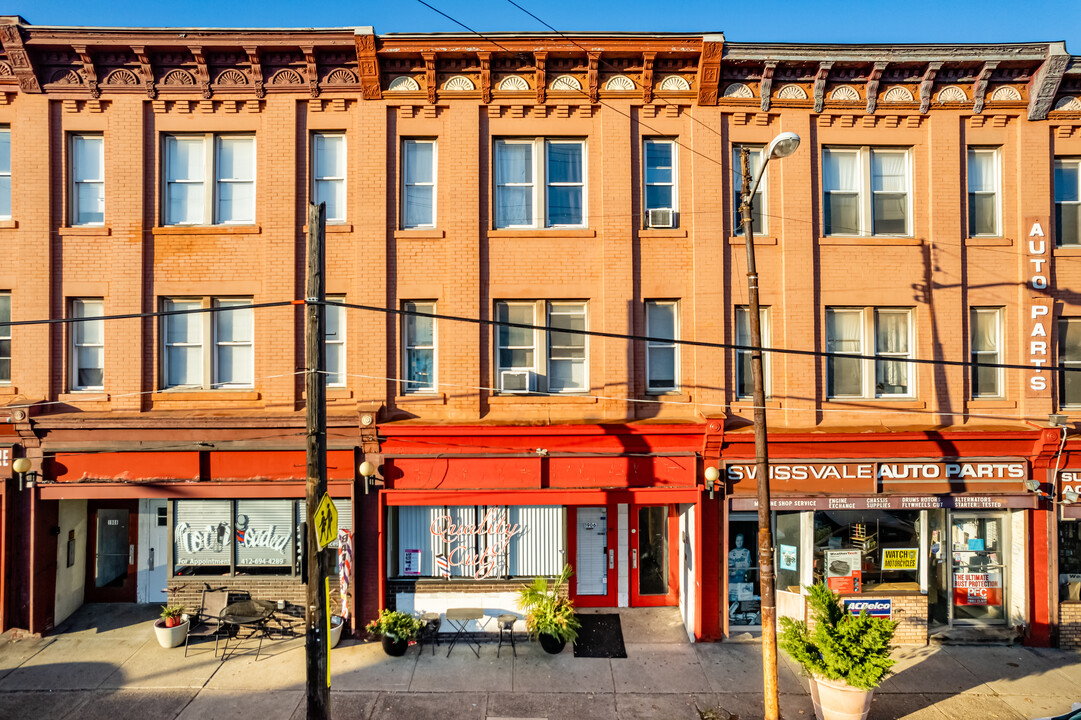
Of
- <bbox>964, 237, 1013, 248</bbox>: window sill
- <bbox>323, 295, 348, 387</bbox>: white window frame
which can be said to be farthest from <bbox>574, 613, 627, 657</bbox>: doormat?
<bbox>964, 237, 1013, 248</bbox>: window sill

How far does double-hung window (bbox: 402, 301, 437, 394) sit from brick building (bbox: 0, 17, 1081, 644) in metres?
0.06

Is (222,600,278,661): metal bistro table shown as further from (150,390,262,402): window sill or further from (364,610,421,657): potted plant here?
(150,390,262,402): window sill

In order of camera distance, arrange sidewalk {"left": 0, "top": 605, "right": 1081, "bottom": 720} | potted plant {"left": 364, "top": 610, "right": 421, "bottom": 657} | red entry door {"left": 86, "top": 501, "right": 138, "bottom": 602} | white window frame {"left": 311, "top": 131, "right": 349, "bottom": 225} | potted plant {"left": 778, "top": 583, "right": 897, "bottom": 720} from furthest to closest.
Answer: red entry door {"left": 86, "top": 501, "right": 138, "bottom": 602}, white window frame {"left": 311, "top": 131, "right": 349, "bottom": 225}, potted plant {"left": 364, "top": 610, "right": 421, "bottom": 657}, sidewalk {"left": 0, "top": 605, "right": 1081, "bottom": 720}, potted plant {"left": 778, "top": 583, "right": 897, "bottom": 720}

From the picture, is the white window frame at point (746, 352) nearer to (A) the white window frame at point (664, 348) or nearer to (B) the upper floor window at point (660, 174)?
(A) the white window frame at point (664, 348)

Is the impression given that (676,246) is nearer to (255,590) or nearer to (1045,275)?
(1045,275)

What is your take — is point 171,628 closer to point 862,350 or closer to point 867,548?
point 867,548

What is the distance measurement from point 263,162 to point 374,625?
9.27 meters

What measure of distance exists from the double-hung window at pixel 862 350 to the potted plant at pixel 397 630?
9.31 metres

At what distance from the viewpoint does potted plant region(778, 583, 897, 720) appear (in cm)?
826

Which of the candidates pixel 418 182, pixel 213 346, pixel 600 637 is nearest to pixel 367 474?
pixel 213 346

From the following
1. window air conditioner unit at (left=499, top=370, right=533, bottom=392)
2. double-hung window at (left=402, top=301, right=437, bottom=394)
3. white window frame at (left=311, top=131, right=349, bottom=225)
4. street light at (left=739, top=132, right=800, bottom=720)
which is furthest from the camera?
white window frame at (left=311, top=131, right=349, bottom=225)

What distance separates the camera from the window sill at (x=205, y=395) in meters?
11.4

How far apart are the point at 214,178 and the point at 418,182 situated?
4.07 metres

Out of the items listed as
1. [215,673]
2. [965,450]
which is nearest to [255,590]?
[215,673]
